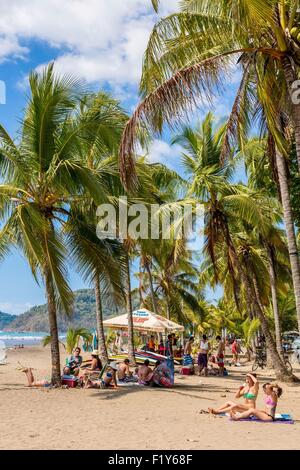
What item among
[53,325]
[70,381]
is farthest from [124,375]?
[53,325]

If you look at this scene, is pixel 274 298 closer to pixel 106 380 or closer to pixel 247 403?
pixel 106 380

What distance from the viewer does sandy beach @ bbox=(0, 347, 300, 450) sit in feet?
24.0

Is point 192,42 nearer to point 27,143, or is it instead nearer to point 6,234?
point 27,143

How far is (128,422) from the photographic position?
359 inches

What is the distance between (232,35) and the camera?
10148 mm

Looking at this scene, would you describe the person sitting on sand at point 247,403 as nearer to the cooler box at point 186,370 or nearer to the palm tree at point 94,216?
the palm tree at point 94,216

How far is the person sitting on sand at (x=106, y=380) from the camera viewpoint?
45.8 ft

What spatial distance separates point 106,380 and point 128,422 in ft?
16.6

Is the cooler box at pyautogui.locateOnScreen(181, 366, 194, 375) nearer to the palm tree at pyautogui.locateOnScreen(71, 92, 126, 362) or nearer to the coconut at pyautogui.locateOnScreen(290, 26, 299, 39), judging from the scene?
the palm tree at pyautogui.locateOnScreen(71, 92, 126, 362)

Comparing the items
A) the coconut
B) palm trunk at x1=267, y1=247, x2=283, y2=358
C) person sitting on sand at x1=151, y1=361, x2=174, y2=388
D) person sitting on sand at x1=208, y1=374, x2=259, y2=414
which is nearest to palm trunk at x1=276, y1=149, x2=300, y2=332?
person sitting on sand at x1=208, y1=374, x2=259, y2=414

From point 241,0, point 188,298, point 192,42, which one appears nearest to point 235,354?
point 188,298

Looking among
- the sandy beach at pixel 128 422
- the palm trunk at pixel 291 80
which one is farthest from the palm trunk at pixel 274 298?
the palm trunk at pixel 291 80

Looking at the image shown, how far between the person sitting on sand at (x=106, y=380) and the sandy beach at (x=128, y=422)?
38 centimetres

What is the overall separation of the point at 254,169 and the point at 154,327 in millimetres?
8210
